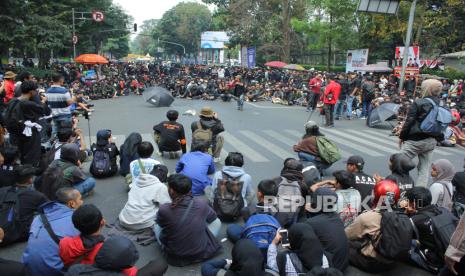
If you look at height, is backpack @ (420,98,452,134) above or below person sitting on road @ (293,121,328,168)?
above

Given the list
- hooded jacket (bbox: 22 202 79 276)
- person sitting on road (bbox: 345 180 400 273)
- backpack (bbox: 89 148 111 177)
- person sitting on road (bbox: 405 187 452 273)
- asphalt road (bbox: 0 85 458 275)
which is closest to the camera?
hooded jacket (bbox: 22 202 79 276)

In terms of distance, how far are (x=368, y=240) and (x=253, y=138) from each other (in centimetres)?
811

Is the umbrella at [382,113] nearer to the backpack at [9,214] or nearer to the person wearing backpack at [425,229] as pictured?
the person wearing backpack at [425,229]

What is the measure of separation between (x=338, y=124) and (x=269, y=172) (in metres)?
7.49

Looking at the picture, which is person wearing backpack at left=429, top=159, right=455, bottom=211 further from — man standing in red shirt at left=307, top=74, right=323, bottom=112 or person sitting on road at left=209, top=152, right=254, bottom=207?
man standing in red shirt at left=307, top=74, right=323, bottom=112

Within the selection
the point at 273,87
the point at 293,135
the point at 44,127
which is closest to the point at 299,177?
the point at 44,127

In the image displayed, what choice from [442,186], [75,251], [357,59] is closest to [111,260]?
[75,251]

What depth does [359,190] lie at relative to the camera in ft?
18.4

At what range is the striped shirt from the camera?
880 centimetres

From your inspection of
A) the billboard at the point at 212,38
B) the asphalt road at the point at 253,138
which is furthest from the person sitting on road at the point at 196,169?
the billboard at the point at 212,38

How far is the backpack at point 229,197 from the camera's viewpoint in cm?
588

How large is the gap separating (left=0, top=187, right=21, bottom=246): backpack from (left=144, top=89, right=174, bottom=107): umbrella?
47.7 ft

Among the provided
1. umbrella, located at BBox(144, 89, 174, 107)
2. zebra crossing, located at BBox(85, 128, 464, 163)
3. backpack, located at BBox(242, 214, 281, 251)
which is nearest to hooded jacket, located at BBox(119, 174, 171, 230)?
backpack, located at BBox(242, 214, 281, 251)

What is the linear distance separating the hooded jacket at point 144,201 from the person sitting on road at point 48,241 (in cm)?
114
